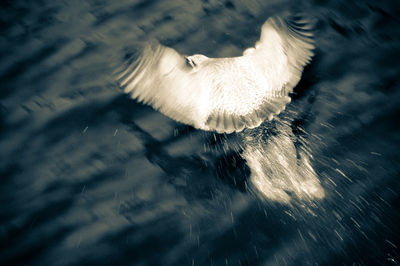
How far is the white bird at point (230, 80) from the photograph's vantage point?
1.69 ft

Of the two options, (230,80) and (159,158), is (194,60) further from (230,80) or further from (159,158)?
(159,158)

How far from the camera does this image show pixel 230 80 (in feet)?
1.77

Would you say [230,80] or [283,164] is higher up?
[230,80]

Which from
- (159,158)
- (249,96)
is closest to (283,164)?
(249,96)

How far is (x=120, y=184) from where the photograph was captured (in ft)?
1.74

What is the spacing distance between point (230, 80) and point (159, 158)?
9.4 inches

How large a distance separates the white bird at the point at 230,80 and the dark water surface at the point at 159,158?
0.03 meters

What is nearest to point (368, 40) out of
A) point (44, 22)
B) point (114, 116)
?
point (114, 116)

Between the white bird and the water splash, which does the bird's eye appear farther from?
the water splash

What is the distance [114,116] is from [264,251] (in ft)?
1.47

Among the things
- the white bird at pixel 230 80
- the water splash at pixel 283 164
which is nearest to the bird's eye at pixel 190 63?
the white bird at pixel 230 80

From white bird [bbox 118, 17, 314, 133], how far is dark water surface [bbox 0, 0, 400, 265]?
3 centimetres

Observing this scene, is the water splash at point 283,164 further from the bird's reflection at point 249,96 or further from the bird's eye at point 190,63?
the bird's eye at point 190,63

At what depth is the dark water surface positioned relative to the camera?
0.52 m
